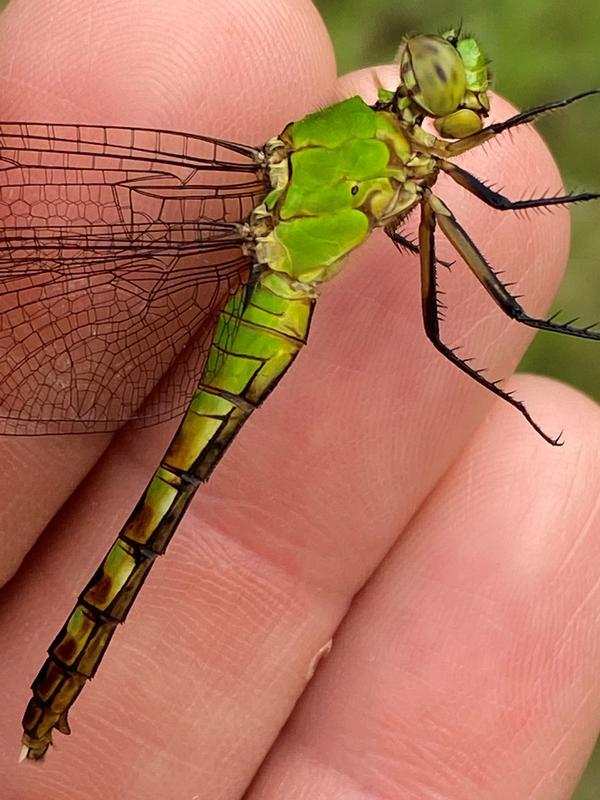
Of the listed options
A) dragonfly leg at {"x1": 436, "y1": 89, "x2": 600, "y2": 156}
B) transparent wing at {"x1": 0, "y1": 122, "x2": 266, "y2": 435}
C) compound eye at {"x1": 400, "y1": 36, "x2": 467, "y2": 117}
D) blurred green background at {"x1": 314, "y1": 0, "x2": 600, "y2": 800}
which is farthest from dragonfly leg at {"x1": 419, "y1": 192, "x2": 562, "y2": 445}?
blurred green background at {"x1": 314, "y1": 0, "x2": 600, "y2": 800}

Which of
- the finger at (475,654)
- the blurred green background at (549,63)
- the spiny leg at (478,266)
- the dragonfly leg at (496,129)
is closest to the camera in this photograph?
the dragonfly leg at (496,129)

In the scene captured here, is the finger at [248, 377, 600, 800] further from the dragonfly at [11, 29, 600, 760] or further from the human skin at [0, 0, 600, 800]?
the dragonfly at [11, 29, 600, 760]

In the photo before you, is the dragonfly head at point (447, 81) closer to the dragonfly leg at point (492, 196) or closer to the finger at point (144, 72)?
the dragonfly leg at point (492, 196)

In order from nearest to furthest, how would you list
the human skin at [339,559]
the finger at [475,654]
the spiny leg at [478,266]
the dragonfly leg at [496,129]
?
the dragonfly leg at [496,129] → the spiny leg at [478,266] → the human skin at [339,559] → the finger at [475,654]

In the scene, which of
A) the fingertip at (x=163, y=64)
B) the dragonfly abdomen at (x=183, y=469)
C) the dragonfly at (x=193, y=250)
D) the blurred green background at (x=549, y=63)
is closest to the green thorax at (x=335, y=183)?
the dragonfly at (x=193, y=250)

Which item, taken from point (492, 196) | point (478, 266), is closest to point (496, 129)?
point (492, 196)

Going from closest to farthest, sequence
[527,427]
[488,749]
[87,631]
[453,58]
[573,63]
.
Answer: [453,58] < [87,631] < [488,749] < [527,427] < [573,63]

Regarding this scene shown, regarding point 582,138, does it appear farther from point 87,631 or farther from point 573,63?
point 87,631

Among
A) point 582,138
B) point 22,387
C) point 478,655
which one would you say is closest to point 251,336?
point 22,387
